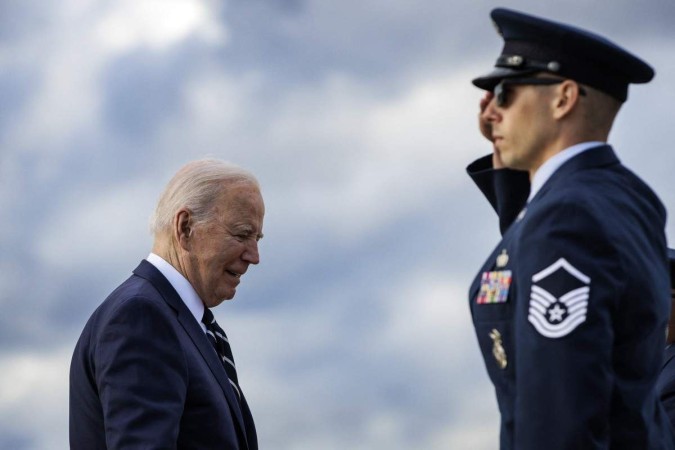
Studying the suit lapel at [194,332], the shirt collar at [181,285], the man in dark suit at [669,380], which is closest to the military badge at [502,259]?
the suit lapel at [194,332]

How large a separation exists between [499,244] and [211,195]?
7.98 feet

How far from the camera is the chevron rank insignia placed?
3.52 m

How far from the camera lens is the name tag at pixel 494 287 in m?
3.78

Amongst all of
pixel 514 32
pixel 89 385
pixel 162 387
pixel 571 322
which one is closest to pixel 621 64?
pixel 514 32

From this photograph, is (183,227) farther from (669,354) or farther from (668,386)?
(669,354)

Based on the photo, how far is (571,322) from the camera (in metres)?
3.52

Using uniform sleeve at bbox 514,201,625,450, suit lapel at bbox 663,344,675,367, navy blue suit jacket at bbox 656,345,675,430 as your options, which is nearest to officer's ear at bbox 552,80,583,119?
uniform sleeve at bbox 514,201,625,450

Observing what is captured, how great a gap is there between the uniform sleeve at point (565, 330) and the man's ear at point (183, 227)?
2.69 metres

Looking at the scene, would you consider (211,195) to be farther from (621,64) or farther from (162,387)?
(621,64)

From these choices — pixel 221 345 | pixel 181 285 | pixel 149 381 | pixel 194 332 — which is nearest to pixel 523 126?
pixel 149 381

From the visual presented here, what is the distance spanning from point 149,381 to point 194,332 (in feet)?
1.84

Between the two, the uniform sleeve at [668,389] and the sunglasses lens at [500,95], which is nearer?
the sunglasses lens at [500,95]

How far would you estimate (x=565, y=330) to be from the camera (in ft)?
11.5

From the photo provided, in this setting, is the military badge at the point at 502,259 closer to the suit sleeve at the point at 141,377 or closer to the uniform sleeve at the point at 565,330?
the uniform sleeve at the point at 565,330
